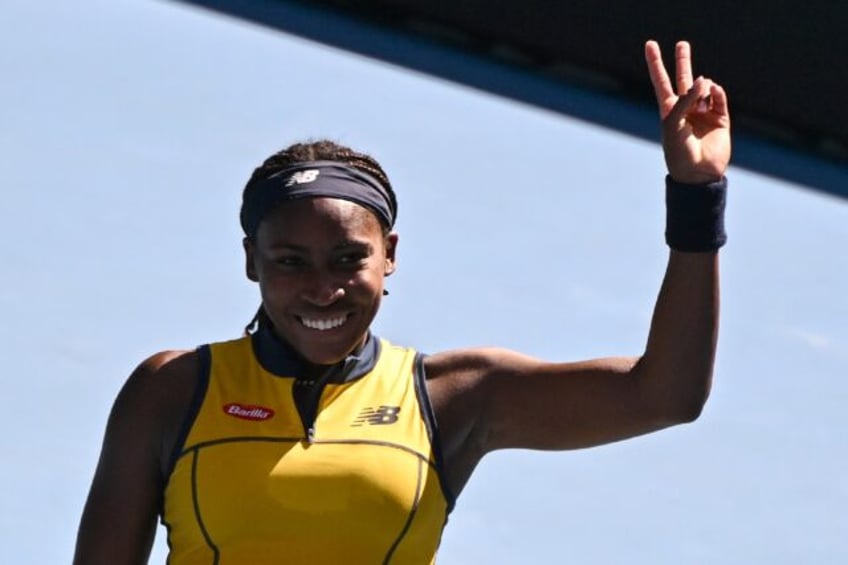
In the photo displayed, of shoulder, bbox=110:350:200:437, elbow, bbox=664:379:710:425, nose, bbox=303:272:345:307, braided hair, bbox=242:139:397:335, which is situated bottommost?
elbow, bbox=664:379:710:425

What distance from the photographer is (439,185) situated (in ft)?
22.5

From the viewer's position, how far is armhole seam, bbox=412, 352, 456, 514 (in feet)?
10.6

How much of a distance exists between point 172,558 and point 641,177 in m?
4.28

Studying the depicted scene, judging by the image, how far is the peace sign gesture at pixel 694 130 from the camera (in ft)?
10.2

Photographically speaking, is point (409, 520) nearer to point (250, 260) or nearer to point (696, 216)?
point (250, 260)

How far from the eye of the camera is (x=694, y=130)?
3145mm

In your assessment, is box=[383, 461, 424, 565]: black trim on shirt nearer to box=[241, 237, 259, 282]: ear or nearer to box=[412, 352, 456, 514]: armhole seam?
box=[412, 352, 456, 514]: armhole seam

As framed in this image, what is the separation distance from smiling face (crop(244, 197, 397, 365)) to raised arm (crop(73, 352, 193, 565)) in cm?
18

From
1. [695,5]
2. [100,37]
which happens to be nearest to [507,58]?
[695,5]

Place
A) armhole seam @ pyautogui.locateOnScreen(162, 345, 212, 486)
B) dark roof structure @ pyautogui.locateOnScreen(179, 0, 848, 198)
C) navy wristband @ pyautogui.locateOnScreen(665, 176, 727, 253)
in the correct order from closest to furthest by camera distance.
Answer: navy wristband @ pyautogui.locateOnScreen(665, 176, 727, 253)
armhole seam @ pyautogui.locateOnScreen(162, 345, 212, 486)
dark roof structure @ pyautogui.locateOnScreen(179, 0, 848, 198)

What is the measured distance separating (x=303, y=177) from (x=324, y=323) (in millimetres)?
208

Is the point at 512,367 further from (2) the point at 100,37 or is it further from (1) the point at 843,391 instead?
(2) the point at 100,37

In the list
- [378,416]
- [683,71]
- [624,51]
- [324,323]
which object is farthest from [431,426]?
[624,51]

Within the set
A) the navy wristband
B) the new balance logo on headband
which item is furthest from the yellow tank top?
the navy wristband
